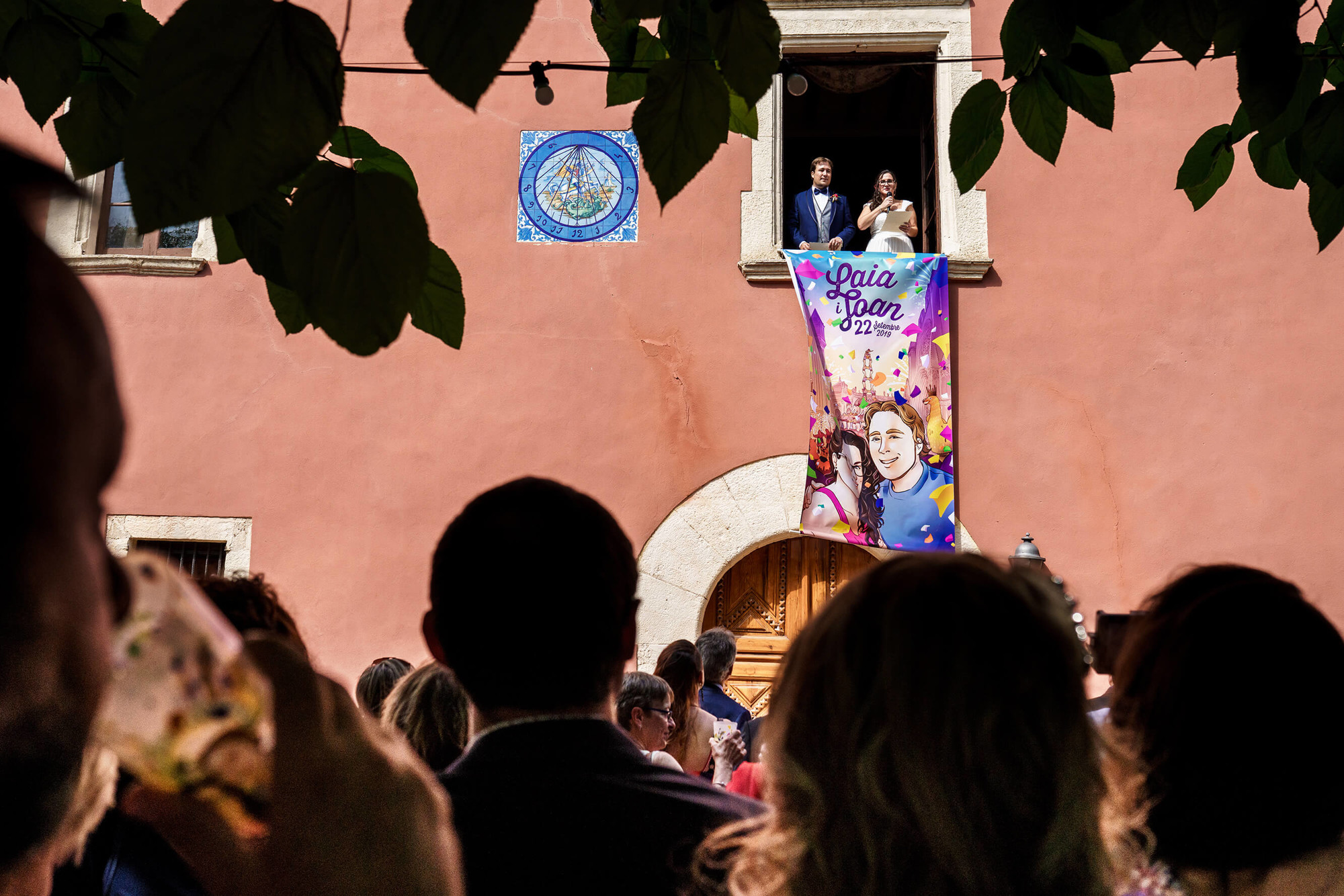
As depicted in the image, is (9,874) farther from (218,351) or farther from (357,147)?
(218,351)

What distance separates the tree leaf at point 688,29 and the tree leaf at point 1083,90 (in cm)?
50

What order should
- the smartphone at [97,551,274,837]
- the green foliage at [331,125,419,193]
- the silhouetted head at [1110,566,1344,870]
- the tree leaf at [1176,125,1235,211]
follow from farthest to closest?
1. the tree leaf at [1176,125,1235,211]
2. the silhouetted head at [1110,566,1344,870]
3. the green foliage at [331,125,419,193]
4. the smartphone at [97,551,274,837]

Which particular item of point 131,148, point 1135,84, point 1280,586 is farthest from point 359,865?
point 1135,84

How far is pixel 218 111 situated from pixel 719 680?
4.03m

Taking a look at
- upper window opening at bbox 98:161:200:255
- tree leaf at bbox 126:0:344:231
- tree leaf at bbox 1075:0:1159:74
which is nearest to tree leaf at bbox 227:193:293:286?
tree leaf at bbox 126:0:344:231

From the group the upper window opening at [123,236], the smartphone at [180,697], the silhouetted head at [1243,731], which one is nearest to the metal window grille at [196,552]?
the upper window opening at [123,236]

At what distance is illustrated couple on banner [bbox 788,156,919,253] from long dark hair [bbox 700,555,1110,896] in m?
5.67

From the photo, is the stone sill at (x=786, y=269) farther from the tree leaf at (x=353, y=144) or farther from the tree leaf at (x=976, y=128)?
the tree leaf at (x=353, y=144)

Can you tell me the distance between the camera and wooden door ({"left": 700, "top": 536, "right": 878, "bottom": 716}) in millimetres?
6562

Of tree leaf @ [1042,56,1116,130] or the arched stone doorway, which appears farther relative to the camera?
the arched stone doorway

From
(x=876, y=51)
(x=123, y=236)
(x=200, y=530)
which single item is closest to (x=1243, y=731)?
(x=200, y=530)

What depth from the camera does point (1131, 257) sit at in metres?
6.48

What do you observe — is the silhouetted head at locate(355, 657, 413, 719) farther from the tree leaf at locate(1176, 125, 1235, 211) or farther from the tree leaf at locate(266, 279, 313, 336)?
the tree leaf at locate(1176, 125, 1235, 211)

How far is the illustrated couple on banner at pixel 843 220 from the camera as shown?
6.62 metres
